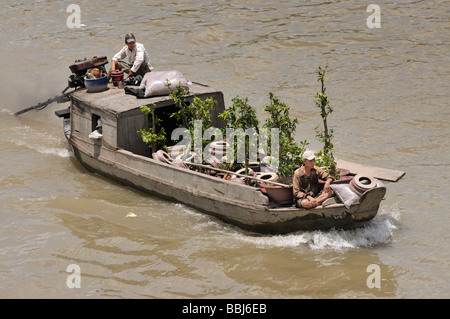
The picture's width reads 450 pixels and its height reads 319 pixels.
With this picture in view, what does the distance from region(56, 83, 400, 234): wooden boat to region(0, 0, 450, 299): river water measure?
24cm

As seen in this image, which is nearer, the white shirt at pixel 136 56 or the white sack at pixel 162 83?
the white sack at pixel 162 83

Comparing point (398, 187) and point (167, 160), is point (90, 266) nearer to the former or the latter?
point (167, 160)

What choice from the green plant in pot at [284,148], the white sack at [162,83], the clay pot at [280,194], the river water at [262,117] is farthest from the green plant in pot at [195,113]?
the clay pot at [280,194]

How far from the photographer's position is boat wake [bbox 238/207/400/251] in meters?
9.77

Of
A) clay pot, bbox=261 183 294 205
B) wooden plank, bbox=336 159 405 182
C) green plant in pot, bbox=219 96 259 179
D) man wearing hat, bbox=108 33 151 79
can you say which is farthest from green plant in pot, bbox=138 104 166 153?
wooden plank, bbox=336 159 405 182

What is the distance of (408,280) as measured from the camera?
8.96 m

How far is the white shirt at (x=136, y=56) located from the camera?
526 inches

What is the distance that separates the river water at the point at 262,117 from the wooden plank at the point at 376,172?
2.60 ft

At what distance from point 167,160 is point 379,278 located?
4394mm

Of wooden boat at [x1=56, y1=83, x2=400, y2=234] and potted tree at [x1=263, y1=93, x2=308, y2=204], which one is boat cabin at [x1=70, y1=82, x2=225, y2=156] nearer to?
wooden boat at [x1=56, y1=83, x2=400, y2=234]

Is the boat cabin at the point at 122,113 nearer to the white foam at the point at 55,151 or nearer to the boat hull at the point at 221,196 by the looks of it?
the boat hull at the point at 221,196

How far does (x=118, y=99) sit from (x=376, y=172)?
506cm

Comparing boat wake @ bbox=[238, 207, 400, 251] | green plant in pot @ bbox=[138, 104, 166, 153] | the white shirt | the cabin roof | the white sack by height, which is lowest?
boat wake @ bbox=[238, 207, 400, 251]

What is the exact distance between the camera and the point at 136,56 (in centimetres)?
1359
